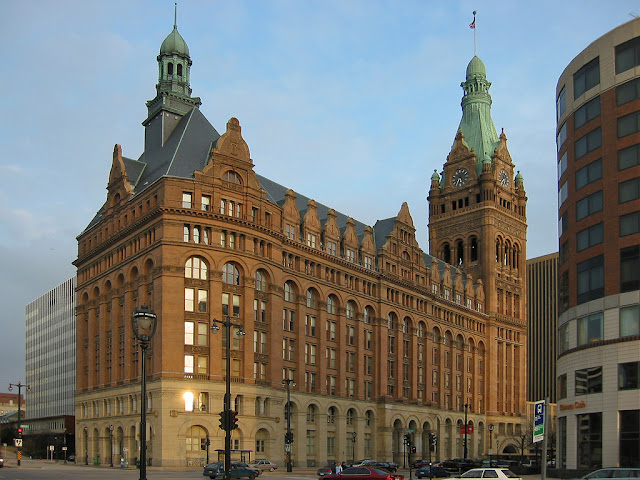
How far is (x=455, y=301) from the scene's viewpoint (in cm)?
12888

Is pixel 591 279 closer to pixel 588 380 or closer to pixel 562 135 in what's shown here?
pixel 588 380

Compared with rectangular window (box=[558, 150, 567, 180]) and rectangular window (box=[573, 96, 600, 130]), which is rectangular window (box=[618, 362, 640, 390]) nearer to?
rectangular window (box=[558, 150, 567, 180])

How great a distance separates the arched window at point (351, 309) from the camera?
→ 10296 centimetres

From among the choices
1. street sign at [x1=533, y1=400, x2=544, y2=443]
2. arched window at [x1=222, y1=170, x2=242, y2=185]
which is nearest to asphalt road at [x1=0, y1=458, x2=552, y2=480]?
arched window at [x1=222, y1=170, x2=242, y2=185]

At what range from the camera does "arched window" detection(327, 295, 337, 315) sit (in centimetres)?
9991

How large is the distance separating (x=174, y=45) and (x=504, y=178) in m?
68.4

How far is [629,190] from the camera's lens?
5466cm

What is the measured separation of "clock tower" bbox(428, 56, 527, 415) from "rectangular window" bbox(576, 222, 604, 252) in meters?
79.4

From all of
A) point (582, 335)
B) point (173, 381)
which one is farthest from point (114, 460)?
point (582, 335)

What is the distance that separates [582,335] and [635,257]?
23.4 feet

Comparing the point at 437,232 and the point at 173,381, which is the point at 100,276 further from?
the point at 437,232

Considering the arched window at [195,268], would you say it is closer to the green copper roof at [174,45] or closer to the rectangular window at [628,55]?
the green copper roof at [174,45]

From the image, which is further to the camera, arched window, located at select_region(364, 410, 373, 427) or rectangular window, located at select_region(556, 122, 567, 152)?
arched window, located at select_region(364, 410, 373, 427)

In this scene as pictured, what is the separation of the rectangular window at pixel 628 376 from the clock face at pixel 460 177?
92.4m
